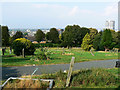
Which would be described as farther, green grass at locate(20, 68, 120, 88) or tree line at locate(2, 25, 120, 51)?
tree line at locate(2, 25, 120, 51)

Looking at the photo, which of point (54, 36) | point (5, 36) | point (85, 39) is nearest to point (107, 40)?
point (85, 39)

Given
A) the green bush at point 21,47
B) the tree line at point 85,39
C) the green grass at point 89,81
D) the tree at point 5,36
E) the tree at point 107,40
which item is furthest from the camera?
the tree at point 5,36

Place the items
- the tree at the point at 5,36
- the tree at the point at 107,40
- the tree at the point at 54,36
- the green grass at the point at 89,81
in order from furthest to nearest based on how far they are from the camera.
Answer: the tree at the point at 54,36, the tree at the point at 5,36, the tree at the point at 107,40, the green grass at the point at 89,81

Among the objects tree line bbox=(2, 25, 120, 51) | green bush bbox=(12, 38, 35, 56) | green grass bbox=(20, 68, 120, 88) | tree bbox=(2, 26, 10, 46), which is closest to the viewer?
green grass bbox=(20, 68, 120, 88)

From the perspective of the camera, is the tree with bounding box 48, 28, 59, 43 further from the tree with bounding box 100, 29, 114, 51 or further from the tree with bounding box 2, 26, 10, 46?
the tree with bounding box 100, 29, 114, 51

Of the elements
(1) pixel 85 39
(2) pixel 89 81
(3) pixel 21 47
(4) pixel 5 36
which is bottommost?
(2) pixel 89 81

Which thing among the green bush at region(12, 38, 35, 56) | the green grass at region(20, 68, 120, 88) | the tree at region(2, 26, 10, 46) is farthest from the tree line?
the green grass at region(20, 68, 120, 88)

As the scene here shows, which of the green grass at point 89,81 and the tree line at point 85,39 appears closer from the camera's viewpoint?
the green grass at point 89,81

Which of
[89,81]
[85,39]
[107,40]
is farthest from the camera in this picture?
[85,39]

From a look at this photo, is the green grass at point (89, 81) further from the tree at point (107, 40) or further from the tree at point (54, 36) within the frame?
the tree at point (54, 36)

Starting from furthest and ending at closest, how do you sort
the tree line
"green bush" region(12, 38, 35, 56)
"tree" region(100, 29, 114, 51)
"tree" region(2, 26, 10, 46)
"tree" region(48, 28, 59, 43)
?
"tree" region(48, 28, 59, 43), "tree" region(2, 26, 10, 46), the tree line, "tree" region(100, 29, 114, 51), "green bush" region(12, 38, 35, 56)

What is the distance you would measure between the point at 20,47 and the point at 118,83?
Result: 11.1 m

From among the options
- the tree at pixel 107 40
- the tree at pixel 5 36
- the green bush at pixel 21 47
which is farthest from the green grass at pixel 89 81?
the tree at pixel 5 36

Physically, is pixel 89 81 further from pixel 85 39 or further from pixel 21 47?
pixel 85 39
